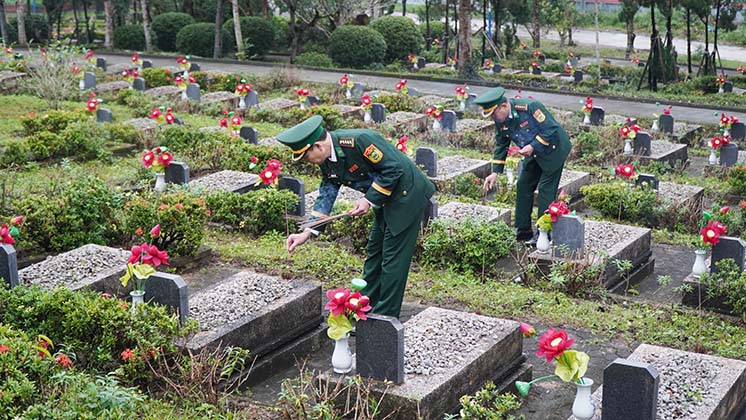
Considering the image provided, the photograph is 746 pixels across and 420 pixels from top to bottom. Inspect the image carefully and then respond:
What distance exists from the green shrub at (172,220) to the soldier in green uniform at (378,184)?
2774 millimetres

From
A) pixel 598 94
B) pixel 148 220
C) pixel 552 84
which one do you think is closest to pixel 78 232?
pixel 148 220

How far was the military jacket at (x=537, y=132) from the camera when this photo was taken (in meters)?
10.2

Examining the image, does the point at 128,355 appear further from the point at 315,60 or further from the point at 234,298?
the point at 315,60

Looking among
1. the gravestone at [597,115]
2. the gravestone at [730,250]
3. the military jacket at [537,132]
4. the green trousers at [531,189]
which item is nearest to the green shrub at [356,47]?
the gravestone at [597,115]

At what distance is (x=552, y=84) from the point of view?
24516mm

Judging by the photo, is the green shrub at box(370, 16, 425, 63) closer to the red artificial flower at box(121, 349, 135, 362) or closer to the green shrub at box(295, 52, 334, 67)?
the green shrub at box(295, 52, 334, 67)

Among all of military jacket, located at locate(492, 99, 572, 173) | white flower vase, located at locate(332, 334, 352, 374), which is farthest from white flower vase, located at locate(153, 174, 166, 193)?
white flower vase, located at locate(332, 334, 352, 374)

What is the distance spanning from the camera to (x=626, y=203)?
11891mm

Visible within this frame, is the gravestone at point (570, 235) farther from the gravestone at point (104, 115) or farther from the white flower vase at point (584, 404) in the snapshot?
the gravestone at point (104, 115)

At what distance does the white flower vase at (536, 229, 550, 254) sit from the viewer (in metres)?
9.83

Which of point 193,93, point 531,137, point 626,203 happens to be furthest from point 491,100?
point 193,93

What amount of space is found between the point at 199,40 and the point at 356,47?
491cm

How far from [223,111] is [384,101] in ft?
10.2

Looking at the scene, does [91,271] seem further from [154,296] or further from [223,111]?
[223,111]
